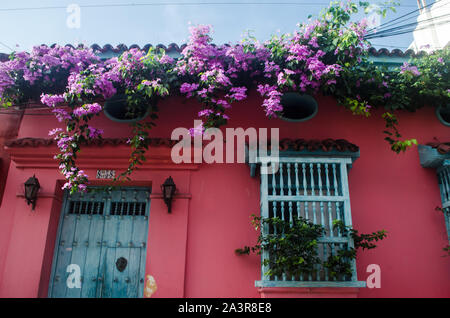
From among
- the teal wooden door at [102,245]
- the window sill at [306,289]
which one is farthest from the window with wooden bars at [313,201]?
the teal wooden door at [102,245]

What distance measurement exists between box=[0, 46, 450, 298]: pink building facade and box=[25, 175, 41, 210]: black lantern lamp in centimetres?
10

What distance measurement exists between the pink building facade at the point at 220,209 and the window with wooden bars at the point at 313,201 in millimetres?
162

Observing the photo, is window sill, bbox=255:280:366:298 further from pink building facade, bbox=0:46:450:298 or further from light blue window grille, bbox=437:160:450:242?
light blue window grille, bbox=437:160:450:242

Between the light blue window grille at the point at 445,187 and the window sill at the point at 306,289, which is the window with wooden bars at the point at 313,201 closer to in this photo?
the window sill at the point at 306,289

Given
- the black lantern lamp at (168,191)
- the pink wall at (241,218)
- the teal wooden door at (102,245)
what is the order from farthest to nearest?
1. the teal wooden door at (102,245)
2. the black lantern lamp at (168,191)
3. the pink wall at (241,218)

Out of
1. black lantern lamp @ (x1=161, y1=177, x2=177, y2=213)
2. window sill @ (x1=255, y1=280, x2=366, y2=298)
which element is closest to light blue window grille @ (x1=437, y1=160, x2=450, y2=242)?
window sill @ (x1=255, y1=280, x2=366, y2=298)

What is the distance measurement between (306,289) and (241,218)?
1208 mm

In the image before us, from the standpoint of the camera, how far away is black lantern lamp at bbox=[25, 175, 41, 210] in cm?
456

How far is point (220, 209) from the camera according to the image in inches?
185

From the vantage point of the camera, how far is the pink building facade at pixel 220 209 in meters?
4.39

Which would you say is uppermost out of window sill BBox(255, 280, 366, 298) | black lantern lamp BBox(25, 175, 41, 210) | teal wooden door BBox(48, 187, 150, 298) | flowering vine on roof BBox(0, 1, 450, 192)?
flowering vine on roof BBox(0, 1, 450, 192)

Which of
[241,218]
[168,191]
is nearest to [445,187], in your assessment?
[241,218]

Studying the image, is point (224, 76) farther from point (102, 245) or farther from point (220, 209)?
point (102, 245)
